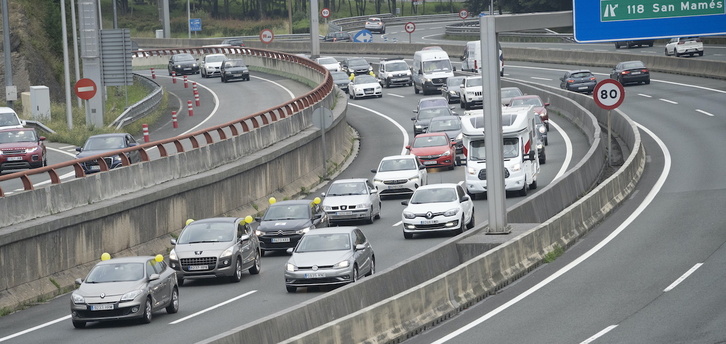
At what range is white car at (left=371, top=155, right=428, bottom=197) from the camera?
1510 inches

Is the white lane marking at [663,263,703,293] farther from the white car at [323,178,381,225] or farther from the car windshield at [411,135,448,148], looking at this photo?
the car windshield at [411,135,448,148]

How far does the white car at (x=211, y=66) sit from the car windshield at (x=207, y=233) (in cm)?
5534

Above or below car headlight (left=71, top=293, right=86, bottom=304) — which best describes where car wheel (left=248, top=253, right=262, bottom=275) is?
below

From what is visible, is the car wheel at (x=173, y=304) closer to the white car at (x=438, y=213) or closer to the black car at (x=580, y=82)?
the white car at (x=438, y=213)

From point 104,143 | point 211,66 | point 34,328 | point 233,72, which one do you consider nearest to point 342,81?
point 233,72

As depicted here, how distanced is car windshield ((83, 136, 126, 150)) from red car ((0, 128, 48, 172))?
2118 mm

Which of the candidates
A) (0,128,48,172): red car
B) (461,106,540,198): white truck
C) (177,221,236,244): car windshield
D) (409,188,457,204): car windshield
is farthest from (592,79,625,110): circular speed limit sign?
(0,128,48,172): red car

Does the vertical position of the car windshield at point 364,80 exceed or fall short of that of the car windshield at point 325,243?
it exceeds it

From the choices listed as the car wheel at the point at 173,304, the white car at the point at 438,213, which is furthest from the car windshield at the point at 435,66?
the car wheel at the point at 173,304

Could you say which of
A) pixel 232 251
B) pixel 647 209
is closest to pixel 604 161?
pixel 647 209

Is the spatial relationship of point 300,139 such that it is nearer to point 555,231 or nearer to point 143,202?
point 143,202

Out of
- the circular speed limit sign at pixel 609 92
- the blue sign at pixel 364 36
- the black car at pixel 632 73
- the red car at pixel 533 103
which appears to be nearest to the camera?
the circular speed limit sign at pixel 609 92

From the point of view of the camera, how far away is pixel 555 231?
26188 mm

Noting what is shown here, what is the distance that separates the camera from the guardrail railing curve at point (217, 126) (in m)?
28.2
